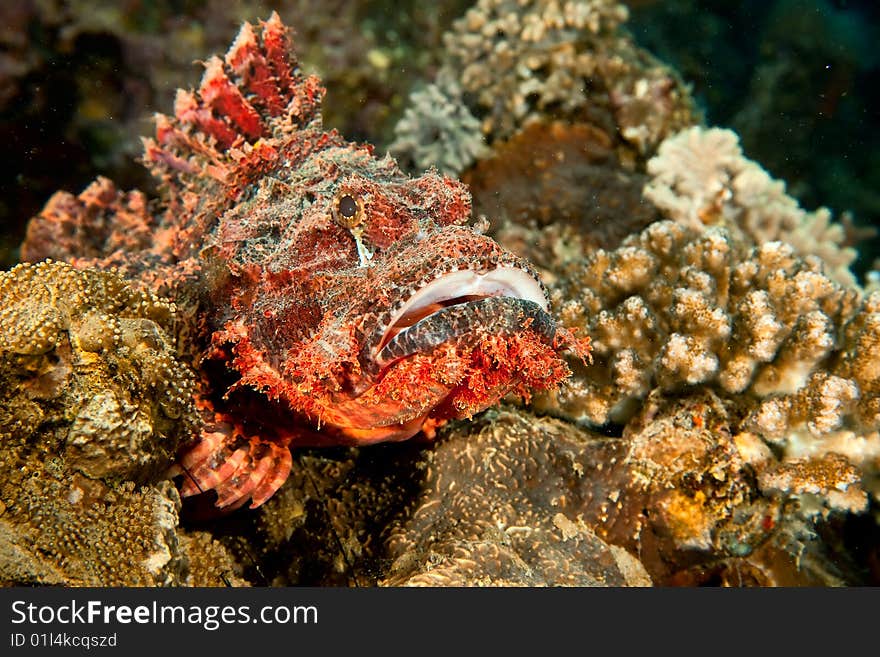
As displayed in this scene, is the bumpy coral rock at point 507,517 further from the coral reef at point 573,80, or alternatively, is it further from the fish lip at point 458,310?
the coral reef at point 573,80

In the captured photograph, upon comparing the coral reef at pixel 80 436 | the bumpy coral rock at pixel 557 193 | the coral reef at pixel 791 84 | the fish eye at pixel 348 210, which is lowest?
the coral reef at pixel 80 436

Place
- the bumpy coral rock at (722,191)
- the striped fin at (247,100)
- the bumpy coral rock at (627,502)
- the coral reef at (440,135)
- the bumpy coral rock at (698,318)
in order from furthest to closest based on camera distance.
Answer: the coral reef at (440,135)
the bumpy coral rock at (722,191)
the striped fin at (247,100)
the bumpy coral rock at (698,318)
the bumpy coral rock at (627,502)

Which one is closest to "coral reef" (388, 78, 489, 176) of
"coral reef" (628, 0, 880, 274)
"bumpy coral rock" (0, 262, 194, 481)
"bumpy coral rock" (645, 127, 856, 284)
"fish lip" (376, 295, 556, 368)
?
"bumpy coral rock" (645, 127, 856, 284)

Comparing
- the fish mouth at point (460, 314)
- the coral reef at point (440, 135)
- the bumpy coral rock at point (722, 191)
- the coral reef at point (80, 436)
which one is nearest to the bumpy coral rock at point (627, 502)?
the fish mouth at point (460, 314)

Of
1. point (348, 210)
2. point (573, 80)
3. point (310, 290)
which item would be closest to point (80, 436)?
point (310, 290)

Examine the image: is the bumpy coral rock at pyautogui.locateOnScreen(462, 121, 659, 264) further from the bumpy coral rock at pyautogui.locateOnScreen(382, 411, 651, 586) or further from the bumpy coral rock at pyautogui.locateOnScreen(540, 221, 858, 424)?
the bumpy coral rock at pyautogui.locateOnScreen(382, 411, 651, 586)

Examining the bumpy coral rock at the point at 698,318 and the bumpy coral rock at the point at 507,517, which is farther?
the bumpy coral rock at the point at 698,318
